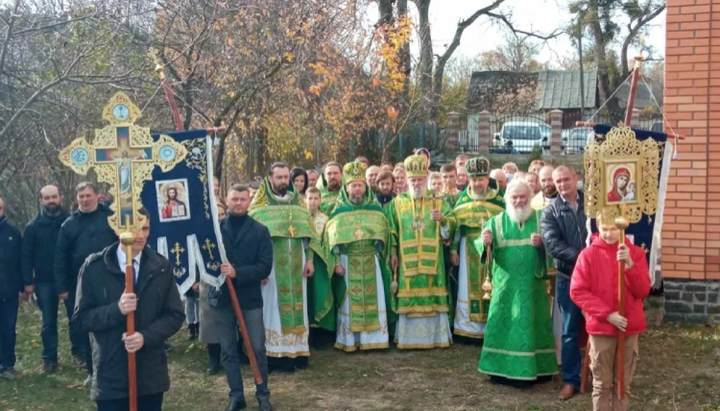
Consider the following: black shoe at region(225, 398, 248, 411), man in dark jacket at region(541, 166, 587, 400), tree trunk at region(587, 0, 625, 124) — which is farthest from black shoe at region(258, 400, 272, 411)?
tree trunk at region(587, 0, 625, 124)

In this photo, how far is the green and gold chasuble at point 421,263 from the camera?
789cm

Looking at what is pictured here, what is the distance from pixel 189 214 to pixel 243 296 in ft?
2.45

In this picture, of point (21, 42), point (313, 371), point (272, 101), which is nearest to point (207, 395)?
point (313, 371)

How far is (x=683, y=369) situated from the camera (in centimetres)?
693

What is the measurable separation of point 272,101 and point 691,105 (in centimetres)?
706

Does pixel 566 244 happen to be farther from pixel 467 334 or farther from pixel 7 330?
pixel 7 330

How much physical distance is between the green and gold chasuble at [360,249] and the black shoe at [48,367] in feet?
9.11

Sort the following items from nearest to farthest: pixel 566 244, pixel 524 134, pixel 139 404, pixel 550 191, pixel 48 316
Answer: pixel 139 404 → pixel 566 244 → pixel 550 191 → pixel 48 316 → pixel 524 134

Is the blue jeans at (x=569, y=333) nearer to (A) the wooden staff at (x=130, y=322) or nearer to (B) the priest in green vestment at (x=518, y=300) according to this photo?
(B) the priest in green vestment at (x=518, y=300)

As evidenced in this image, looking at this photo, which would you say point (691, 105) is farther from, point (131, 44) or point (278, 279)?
point (131, 44)

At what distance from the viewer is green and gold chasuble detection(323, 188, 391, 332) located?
7801mm

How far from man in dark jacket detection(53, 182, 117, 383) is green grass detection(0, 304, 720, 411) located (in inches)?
27.6

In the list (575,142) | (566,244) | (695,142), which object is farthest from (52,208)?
(575,142)

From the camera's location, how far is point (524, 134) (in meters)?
29.4
